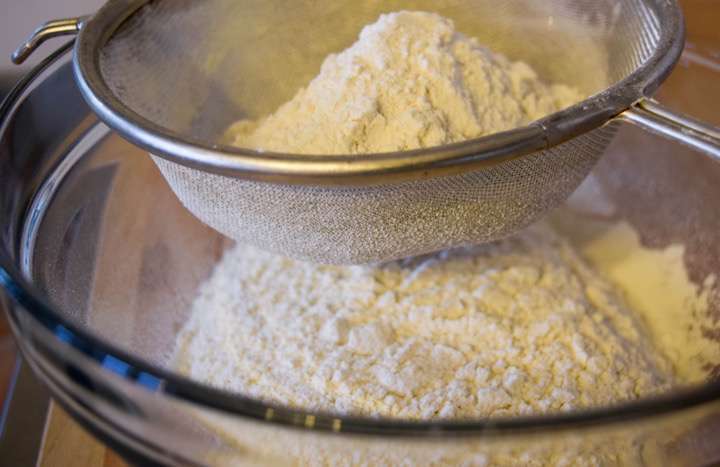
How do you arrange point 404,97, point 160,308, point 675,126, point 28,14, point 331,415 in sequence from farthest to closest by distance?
1. point 28,14
2. point 160,308
3. point 404,97
4. point 675,126
5. point 331,415

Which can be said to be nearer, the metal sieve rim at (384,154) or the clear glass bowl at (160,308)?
the clear glass bowl at (160,308)

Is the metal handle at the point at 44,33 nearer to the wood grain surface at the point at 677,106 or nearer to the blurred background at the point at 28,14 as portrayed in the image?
the wood grain surface at the point at 677,106

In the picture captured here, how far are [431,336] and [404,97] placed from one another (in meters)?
0.24

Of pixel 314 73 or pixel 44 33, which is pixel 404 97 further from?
pixel 44 33

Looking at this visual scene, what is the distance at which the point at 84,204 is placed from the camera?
0.83 metres

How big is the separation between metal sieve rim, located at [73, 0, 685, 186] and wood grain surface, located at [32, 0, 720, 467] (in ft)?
0.88

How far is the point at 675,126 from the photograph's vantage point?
0.58 meters

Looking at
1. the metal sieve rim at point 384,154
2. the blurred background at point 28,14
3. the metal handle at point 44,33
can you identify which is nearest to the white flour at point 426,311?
the metal sieve rim at point 384,154

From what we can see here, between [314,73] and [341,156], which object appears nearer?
[341,156]

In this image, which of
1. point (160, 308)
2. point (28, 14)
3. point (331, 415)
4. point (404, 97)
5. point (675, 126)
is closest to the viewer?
point (331, 415)

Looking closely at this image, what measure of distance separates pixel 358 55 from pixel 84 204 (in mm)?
361

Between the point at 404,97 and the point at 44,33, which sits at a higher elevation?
the point at 44,33

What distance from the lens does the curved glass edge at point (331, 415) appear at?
42cm

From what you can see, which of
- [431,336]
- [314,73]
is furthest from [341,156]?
[314,73]
